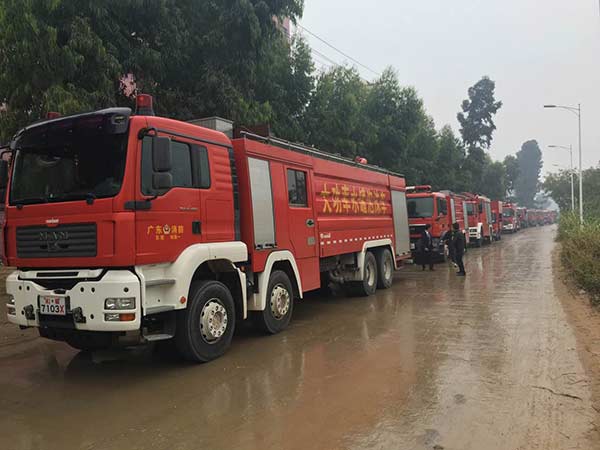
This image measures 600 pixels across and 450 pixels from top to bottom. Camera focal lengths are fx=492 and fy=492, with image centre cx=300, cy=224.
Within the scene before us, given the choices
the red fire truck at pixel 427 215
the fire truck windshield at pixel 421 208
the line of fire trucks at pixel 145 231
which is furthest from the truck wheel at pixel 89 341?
the fire truck windshield at pixel 421 208

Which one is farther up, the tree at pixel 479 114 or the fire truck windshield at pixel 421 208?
the tree at pixel 479 114

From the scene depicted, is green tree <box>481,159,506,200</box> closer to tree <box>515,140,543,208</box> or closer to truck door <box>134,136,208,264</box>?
truck door <box>134,136,208,264</box>

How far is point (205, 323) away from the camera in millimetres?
5953

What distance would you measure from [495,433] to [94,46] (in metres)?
7.95

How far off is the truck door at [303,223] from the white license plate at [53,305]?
11.7 feet

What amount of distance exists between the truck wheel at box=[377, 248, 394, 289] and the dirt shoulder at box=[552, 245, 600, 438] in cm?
378

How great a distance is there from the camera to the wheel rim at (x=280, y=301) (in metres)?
7.40

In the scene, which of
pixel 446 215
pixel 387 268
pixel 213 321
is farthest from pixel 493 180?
pixel 213 321

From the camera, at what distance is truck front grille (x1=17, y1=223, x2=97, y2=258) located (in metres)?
5.17

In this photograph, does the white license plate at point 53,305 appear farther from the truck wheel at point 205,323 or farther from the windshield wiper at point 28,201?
the truck wheel at point 205,323

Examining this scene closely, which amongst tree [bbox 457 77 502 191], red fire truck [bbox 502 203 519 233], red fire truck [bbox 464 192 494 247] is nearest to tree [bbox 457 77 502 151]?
tree [bbox 457 77 502 191]

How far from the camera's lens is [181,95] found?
10602mm

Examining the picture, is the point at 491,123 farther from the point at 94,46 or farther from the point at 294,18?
the point at 94,46

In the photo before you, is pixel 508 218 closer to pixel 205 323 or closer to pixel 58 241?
pixel 205 323
